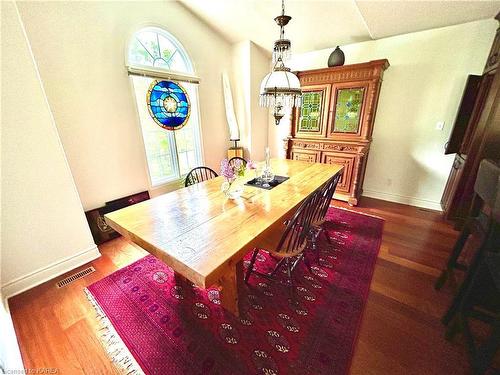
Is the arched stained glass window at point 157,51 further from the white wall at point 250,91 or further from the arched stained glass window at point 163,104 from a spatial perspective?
the white wall at point 250,91

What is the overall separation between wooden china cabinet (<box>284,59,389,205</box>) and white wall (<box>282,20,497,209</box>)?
1.04ft

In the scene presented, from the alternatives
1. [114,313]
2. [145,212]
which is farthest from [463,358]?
[114,313]

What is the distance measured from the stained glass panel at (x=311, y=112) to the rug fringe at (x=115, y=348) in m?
3.36

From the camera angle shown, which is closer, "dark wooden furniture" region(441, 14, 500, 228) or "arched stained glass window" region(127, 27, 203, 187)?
"dark wooden furniture" region(441, 14, 500, 228)

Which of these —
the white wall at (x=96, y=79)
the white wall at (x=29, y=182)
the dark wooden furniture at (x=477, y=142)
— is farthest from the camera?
the dark wooden furniture at (x=477, y=142)

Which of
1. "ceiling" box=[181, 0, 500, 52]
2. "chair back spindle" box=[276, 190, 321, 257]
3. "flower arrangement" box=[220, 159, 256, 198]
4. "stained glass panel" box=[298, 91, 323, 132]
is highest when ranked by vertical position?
"ceiling" box=[181, 0, 500, 52]

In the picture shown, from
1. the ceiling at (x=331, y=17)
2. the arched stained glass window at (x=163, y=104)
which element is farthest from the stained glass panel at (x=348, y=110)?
the arched stained glass window at (x=163, y=104)

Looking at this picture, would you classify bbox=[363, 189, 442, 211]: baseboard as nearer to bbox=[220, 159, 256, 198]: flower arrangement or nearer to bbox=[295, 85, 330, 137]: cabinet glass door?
bbox=[295, 85, 330, 137]: cabinet glass door

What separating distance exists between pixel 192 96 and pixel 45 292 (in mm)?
2848

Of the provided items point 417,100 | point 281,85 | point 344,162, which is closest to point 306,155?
point 344,162

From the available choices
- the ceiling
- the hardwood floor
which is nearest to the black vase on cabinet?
the ceiling

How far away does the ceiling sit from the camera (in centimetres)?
222

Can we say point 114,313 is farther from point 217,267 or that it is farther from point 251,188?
point 251,188

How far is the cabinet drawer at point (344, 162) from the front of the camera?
3.06m
